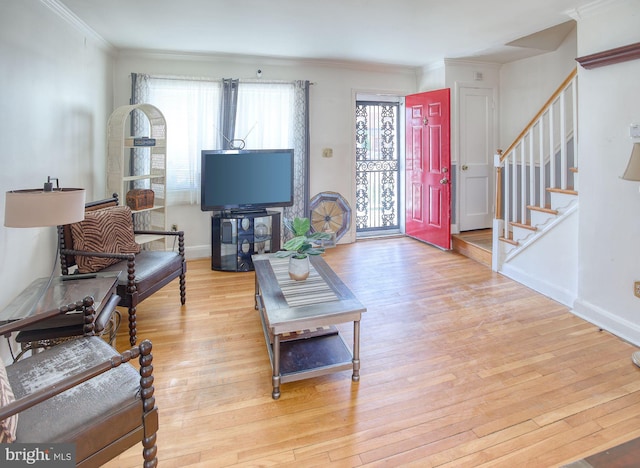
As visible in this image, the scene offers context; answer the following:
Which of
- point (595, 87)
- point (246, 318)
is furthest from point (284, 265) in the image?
point (595, 87)

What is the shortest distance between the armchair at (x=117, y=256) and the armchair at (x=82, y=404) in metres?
1.09

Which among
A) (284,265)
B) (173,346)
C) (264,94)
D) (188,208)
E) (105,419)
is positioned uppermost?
(264,94)

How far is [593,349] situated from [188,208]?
14.5 ft

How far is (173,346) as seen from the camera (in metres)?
2.74

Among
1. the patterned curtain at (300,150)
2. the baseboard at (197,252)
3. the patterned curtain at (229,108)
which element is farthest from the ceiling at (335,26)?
the baseboard at (197,252)

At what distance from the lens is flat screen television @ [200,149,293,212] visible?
4500 millimetres

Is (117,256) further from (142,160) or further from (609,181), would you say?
(609,181)

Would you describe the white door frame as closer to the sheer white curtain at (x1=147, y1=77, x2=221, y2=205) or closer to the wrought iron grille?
the wrought iron grille

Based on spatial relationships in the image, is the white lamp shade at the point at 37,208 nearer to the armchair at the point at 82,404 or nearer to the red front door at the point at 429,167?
the armchair at the point at 82,404

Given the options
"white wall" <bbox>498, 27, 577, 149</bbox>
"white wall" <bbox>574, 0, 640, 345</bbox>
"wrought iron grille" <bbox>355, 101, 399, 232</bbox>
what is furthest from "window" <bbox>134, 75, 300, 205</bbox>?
"white wall" <bbox>574, 0, 640, 345</bbox>

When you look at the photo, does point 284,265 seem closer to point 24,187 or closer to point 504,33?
point 24,187

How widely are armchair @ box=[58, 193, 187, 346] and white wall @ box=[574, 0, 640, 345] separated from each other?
136 inches

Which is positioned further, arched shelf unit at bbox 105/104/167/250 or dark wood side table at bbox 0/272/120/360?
arched shelf unit at bbox 105/104/167/250

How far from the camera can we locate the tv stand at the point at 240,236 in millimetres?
4527
